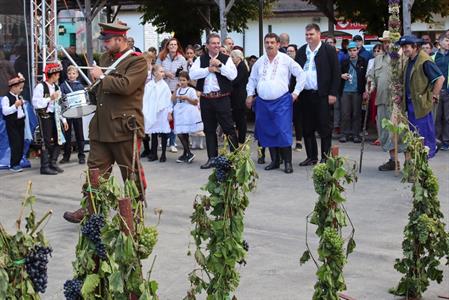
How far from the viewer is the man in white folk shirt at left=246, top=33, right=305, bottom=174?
10.6m

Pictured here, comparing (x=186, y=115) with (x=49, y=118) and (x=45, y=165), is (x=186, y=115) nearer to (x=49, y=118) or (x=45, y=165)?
(x=49, y=118)

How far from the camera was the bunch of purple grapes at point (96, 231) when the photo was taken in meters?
3.87

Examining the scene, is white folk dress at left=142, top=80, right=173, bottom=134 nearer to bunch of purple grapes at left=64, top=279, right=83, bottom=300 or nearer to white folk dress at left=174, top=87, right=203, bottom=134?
white folk dress at left=174, top=87, right=203, bottom=134

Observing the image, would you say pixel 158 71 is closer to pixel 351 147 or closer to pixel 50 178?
pixel 50 178

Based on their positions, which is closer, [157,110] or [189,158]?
[189,158]

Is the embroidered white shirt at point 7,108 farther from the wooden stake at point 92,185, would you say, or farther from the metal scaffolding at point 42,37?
the wooden stake at point 92,185

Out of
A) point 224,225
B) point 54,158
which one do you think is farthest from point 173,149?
point 224,225

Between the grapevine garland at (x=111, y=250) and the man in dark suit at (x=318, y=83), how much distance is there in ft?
22.8

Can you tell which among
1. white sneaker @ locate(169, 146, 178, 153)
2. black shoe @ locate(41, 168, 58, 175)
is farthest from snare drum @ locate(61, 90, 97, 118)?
white sneaker @ locate(169, 146, 178, 153)

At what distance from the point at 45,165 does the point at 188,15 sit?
15.7 metres

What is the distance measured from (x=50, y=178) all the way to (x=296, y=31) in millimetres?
38530

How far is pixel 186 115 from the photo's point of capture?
12234 mm

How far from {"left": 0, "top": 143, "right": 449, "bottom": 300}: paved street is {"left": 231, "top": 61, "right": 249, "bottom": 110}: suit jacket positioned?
105cm

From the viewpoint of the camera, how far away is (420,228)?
17.3 feet
